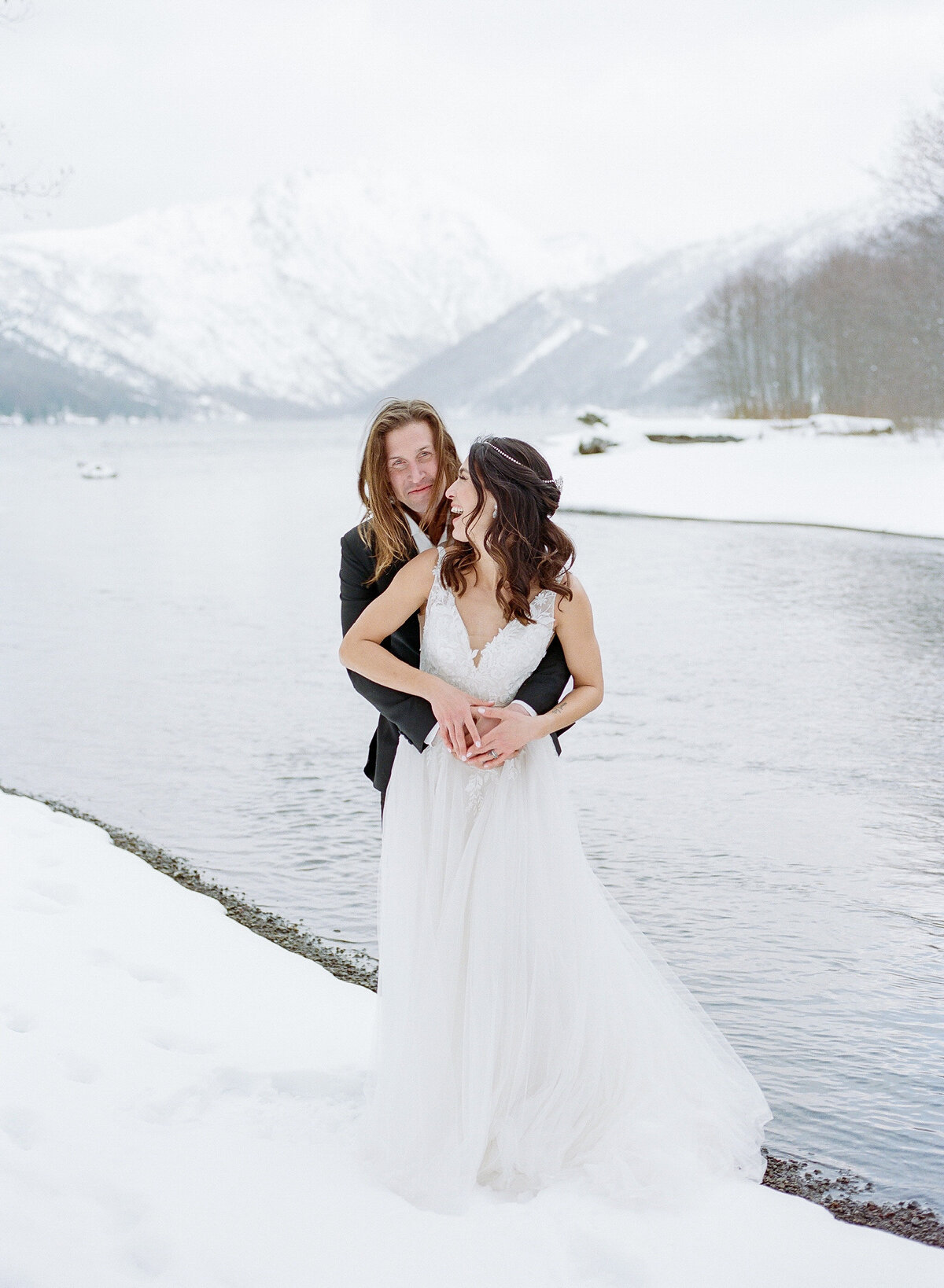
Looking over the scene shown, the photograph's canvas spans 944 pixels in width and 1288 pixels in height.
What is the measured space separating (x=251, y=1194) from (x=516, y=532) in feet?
6.04

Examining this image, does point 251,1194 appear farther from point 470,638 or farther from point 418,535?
point 418,535

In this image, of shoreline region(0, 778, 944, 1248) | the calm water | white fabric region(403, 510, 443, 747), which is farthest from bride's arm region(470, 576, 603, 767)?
the calm water

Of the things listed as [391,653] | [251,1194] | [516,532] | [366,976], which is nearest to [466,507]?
[516,532]

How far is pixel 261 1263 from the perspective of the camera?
2.88m

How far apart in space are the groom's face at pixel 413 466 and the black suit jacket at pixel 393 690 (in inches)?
7.1

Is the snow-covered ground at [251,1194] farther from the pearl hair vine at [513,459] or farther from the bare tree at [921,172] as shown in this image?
the bare tree at [921,172]

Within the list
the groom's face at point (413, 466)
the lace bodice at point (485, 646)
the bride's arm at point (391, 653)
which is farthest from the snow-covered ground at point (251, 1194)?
the groom's face at point (413, 466)

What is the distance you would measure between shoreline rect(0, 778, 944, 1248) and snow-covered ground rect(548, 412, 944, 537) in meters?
18.5

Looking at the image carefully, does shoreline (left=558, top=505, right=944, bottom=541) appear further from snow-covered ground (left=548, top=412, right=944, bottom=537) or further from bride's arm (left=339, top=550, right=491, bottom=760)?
bride's arm (left=339, top=550, right=491, bottom=760)

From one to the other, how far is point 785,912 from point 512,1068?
9.20 ft

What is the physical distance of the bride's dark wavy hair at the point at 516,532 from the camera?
312cm

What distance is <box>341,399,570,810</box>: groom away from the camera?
332 cm

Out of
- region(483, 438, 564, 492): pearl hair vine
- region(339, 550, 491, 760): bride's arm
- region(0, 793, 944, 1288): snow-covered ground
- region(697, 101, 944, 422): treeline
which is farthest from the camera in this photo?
region(697, 101, 944, 422): treeline

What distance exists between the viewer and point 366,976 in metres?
5.06
